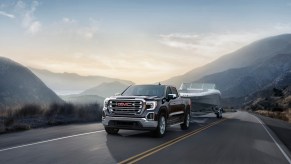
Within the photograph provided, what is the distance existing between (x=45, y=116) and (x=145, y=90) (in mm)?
8601

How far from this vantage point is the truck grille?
15664mm

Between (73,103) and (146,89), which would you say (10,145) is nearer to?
(146,89)

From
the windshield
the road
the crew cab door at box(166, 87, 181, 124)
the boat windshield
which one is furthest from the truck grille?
the boat windshield

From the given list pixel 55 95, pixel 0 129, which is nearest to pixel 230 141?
pixel 0 129

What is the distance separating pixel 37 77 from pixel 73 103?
9191cm

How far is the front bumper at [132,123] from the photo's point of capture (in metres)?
15.5

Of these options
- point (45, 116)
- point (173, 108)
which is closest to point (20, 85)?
point (45, 116)

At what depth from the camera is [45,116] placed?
23922 millimetres

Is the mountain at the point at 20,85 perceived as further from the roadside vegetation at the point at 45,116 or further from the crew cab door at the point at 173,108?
the crew cab door at the point at 173,108

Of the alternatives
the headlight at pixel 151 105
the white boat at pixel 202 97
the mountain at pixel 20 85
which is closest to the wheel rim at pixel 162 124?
the headlight at pixel 151 105

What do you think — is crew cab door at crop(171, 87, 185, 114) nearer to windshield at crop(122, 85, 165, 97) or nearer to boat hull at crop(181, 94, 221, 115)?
windshield at crop(122, 85, 165, 97)

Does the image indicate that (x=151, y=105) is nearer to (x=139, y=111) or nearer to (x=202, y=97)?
(x=139, y=111)

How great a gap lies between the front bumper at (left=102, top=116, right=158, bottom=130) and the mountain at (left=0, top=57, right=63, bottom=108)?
83.2m

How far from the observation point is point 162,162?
1035 centimetres
